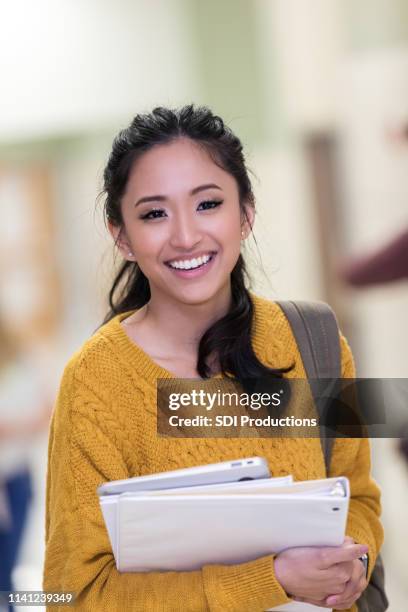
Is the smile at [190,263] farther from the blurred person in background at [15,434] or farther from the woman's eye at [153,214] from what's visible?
the blurred person in background at [15,434]

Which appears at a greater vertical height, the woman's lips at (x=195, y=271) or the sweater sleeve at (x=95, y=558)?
the woman's lips at (x=195, y=271)

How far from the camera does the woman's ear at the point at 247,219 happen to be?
129cm

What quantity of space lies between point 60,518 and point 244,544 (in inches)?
10.0

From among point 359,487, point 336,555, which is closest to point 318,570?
point 336,555

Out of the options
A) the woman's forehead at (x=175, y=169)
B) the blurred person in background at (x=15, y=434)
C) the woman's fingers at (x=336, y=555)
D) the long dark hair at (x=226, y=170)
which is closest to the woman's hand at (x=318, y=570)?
the woman's fingers at (x=336, y=555)

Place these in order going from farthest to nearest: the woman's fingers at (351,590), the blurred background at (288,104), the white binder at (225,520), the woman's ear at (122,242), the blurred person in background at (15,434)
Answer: the blurred background at (288,104) → the blurred person in background at (15,434) → the woman's ear at (122,242) → the woman's fingers at (351,590) → the white binder at (225,520)

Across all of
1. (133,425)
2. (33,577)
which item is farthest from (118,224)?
(33,577)

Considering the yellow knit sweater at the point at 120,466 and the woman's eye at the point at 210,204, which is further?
the woman's eye at the point at 210,204

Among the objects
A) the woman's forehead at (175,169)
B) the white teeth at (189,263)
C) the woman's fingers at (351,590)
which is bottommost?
the woman's fingers at (351,590)

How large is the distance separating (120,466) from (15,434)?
150 cm

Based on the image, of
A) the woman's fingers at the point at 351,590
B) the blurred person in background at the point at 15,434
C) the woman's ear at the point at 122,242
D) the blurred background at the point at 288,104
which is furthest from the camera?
the blurred background at the point at 288,104

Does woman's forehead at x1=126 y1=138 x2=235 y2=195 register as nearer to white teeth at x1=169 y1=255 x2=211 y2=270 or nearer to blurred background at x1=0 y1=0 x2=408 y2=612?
white teeth at x1=169 y1=255 x2=211 y2=270

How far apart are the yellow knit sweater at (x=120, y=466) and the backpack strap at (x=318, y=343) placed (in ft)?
0.08

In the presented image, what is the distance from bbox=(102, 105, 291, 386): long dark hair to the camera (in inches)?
48.3
